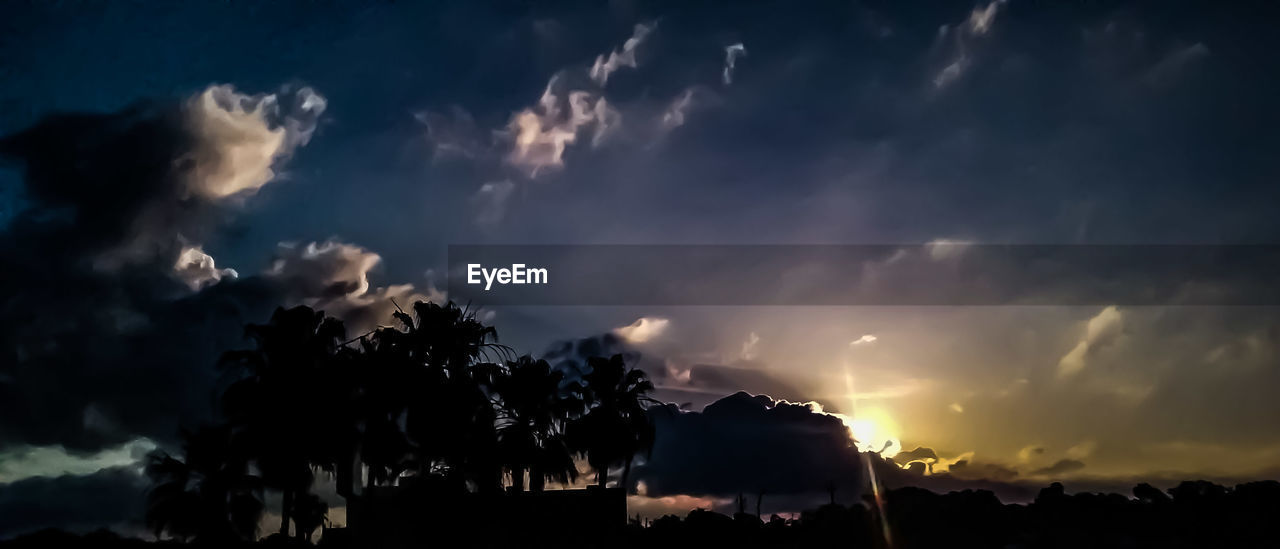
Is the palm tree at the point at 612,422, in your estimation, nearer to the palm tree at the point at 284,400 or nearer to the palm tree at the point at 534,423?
the palm tree at the point at 534,423

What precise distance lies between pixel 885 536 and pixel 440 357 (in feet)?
90.1

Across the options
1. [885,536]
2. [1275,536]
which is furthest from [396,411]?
[1275,536]

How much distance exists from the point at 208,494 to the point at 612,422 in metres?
22.1

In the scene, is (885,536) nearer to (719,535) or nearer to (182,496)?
(719,535)

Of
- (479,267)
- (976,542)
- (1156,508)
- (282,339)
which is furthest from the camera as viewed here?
(1156,508)

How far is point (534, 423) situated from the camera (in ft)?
148

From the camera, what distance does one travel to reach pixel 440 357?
132 feet

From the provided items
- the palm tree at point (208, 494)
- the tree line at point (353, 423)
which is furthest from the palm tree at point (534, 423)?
the palm tree at point (208, 494)

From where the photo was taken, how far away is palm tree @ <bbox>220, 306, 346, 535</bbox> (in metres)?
36.8

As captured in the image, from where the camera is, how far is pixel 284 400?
3700 cm

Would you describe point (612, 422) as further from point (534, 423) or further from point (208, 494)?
point (208, 494)

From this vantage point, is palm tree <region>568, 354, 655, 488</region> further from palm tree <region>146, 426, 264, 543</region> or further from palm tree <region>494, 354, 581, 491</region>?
palm tree <region>146, 426, 264, 543</region>

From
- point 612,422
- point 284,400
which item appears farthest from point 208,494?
point 612,422

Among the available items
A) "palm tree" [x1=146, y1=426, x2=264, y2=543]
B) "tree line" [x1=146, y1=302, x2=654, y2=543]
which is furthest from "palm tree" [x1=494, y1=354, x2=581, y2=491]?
"palm tree" [x1=146, y1=426, x2=264, y2=543]
